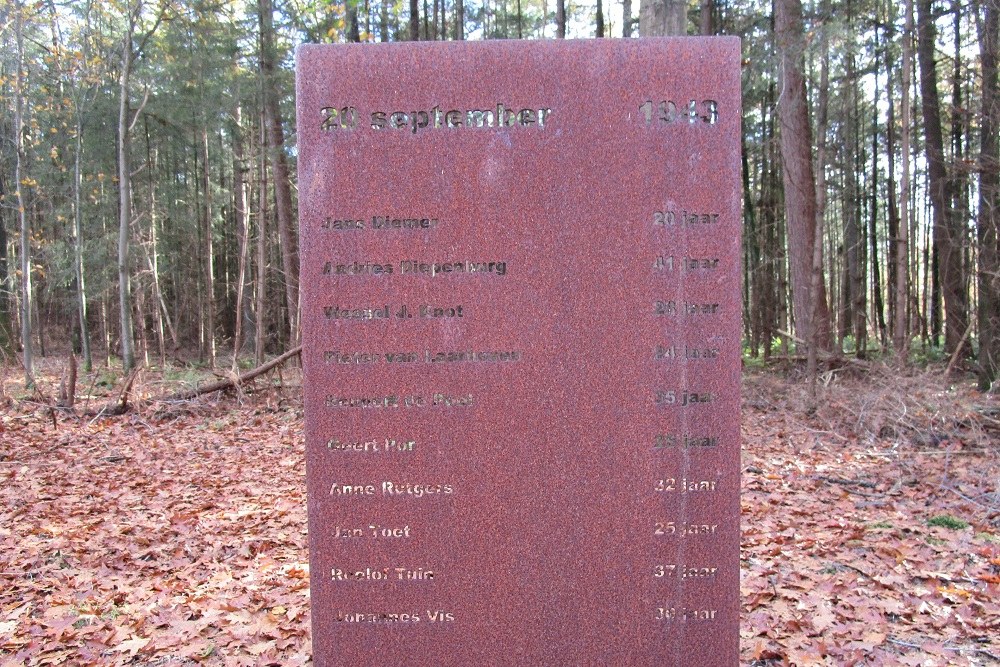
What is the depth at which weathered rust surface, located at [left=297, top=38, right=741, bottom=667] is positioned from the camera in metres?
2.52

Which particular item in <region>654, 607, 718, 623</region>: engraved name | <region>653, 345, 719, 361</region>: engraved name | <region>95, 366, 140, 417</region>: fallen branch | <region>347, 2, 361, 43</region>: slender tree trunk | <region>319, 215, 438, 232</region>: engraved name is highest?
<region>347, 2, 361, 43</region>: slender tree trunk

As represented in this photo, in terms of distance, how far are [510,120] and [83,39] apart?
19.4 metres

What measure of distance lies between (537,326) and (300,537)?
4468 mm

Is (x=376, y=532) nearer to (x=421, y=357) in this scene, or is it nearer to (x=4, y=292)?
(x=421, y=357)

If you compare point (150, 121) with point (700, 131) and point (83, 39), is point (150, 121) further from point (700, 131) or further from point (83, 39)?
point (700, 131)

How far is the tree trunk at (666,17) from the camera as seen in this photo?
21.5 feet

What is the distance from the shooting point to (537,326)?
2.55 metres

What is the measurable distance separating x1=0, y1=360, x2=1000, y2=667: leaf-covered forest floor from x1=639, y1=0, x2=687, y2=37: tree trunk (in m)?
4.55

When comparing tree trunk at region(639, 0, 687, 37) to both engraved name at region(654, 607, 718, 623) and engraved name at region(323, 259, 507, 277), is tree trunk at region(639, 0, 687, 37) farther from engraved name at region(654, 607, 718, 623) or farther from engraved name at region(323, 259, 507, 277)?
engraved name at region(654, 607, 718, 623)

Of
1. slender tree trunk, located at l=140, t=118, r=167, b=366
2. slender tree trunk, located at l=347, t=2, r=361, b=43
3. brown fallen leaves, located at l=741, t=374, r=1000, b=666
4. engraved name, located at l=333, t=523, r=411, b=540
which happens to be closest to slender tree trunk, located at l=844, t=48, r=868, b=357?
brown fallen leaves, located at l=741, t=374, r=1000, b=666

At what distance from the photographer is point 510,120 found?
2.54 m

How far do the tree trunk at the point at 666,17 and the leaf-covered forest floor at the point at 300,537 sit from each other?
4.55m

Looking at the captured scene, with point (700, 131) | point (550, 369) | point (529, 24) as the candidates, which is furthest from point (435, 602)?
point (529, 24)

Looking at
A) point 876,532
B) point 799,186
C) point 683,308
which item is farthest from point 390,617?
point 799,186
